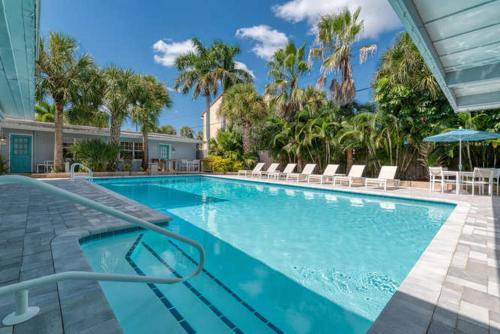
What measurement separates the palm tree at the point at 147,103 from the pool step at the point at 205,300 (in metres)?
14.1

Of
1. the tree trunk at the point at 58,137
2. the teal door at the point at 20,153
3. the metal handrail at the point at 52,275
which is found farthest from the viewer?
the teal door at the point at 20,153

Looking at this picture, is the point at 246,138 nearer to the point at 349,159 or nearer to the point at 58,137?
the point at 349,159

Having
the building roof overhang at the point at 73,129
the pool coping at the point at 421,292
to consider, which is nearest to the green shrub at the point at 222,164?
the building roof overhang at the point at 73,129

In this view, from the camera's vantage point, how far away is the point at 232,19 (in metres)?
19.4

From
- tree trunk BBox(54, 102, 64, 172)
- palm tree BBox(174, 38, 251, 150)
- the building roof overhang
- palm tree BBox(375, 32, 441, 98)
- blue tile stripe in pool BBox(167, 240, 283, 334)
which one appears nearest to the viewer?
blue tile stripe in pool BBox(167, 240, 283, 334)

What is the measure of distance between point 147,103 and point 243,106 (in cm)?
647

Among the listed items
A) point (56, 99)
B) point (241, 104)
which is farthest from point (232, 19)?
point (56, 99)

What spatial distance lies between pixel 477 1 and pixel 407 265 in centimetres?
382

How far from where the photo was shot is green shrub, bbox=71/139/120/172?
52.0ft

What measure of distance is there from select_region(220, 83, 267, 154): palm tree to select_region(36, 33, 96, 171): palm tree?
8741mm

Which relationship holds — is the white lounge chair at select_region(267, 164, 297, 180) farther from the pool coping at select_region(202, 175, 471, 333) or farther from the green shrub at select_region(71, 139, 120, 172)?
the pool coping at select_region(202, 175, 471, 333)

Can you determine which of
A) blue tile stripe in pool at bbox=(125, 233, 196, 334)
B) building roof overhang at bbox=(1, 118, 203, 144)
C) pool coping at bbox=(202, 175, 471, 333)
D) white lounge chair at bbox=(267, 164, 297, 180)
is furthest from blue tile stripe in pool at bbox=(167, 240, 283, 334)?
building roof overhang at bbox=(1, 118, 203, 144)

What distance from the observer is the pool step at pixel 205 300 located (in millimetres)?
2715

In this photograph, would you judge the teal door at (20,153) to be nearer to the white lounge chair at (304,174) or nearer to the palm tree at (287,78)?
the palm tree at (287,78)
